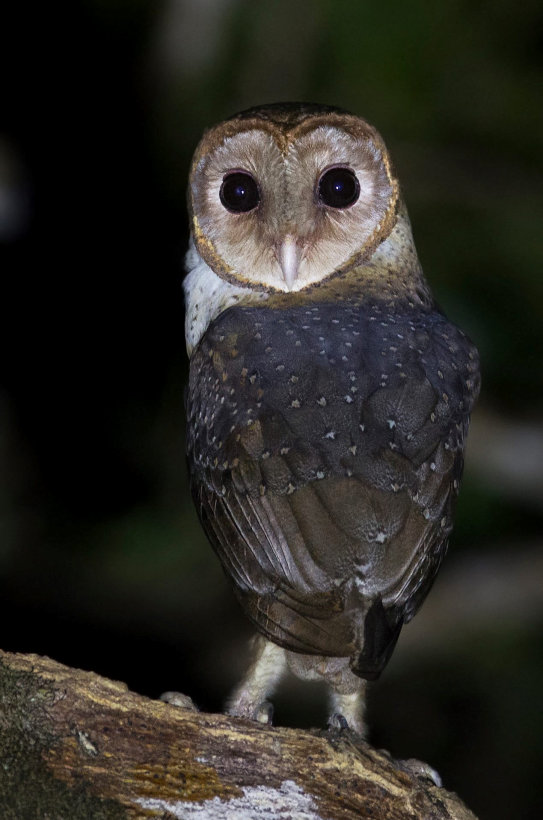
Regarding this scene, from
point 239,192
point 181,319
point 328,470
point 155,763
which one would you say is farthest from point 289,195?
point 181,319

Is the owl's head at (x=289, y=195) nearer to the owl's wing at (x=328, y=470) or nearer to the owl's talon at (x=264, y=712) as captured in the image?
the owl's wing at (x=328, y=470)

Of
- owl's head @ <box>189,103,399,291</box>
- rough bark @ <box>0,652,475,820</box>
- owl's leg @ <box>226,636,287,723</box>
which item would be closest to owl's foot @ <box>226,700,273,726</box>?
owl's leg @ <box>226,636,287,723</box>

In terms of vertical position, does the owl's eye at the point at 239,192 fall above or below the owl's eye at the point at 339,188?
below

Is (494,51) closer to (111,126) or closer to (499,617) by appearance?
(111,126)

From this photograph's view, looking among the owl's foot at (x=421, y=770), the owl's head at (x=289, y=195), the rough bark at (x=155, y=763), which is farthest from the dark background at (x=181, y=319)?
the rough bark at (x=155, y=763)

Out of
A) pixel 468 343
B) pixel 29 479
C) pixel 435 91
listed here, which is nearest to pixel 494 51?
pixel 435 91

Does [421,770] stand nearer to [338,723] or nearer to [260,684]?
[338,723]

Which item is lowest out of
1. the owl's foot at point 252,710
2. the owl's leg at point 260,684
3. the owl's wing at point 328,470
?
the owl's foot at point 252,710
